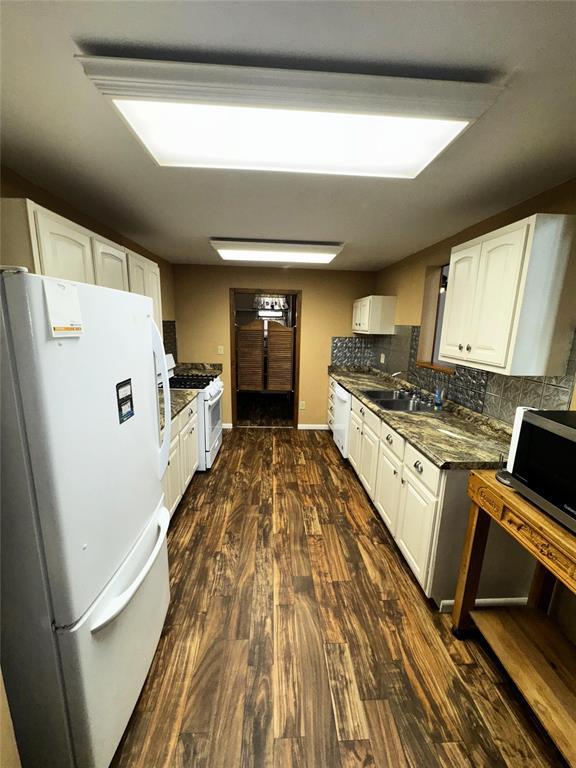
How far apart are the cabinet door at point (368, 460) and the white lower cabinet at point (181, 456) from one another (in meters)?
1.61

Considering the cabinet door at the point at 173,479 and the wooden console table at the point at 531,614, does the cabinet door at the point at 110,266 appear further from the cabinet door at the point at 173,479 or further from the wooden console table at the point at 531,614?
the wooden console table at the point at 531,614

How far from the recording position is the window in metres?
2.93

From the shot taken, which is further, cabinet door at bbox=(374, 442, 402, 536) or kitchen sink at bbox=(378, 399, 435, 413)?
kitchen sink at bbox=(378, 399, 435, 413)

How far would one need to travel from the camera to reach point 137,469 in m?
1.17

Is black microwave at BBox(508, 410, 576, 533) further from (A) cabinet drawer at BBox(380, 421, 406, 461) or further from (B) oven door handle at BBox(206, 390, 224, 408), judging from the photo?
(B) oven door handle at BBox(206, 390, 224, 408)

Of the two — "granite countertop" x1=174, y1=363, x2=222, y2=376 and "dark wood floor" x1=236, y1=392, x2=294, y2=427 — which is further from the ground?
"granite countertop" x1=174, y1=363, x2=222, y2=376

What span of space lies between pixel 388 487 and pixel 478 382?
1023 millimetres

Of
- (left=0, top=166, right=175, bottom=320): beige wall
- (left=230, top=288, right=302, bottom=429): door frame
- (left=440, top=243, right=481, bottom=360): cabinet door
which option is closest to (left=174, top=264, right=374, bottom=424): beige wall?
(left=230, top=288, right=302, bottom=429): door frame

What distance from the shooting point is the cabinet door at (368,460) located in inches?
100

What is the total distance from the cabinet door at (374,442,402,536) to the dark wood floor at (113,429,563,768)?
19 centimetres

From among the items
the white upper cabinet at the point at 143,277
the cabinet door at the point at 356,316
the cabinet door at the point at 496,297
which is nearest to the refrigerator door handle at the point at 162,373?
the white upper cabinet at the point at 143,277

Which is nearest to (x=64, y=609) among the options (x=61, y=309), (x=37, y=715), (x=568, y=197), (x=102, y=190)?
(x=37, y=715)

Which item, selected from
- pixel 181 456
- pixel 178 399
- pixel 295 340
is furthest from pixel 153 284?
pixel 295 340

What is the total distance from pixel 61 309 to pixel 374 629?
6.47 ft
